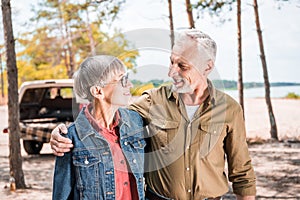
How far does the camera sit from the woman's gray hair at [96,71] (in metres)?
1.85

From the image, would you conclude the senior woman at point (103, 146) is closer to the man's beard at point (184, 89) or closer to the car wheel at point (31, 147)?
the man's beard at point (184, 89)

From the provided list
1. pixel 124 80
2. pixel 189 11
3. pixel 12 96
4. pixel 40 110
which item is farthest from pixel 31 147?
pixel 124 80

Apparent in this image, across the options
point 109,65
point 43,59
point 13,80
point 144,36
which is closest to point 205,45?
point 144,36

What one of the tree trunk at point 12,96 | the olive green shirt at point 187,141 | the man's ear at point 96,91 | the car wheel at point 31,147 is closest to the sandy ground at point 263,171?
the car wheel at point 31,147

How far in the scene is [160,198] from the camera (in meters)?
2.09

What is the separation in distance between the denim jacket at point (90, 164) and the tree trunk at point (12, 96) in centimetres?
482

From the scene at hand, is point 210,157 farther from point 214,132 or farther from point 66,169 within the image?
point 66,169

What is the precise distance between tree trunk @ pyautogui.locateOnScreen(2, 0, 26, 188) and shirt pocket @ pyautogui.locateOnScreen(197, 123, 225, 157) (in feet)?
16.2

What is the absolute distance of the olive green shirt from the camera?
78.2 inches

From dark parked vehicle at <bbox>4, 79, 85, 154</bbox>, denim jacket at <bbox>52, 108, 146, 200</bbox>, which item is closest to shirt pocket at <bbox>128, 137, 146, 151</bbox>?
denim jacket at <bbox>52, 108, 146, 200</bbox>

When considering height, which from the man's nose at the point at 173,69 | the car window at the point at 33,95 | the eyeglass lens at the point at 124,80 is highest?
the car window at the point at 33,95

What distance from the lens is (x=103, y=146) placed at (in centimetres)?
192

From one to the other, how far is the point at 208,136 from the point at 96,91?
1.61ft

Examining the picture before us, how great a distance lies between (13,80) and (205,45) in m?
5.04
